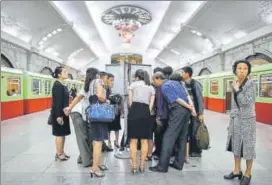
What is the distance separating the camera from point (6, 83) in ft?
35.3

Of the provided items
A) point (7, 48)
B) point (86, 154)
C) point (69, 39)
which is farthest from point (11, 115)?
point (69, 39)

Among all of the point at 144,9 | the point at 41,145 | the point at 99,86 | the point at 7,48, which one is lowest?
the point at 41,145

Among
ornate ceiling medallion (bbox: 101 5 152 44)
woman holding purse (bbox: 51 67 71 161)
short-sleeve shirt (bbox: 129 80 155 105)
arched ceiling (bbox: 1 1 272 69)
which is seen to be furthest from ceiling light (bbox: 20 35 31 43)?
short-sleeve shirt (bbox: 129 80 155 105)

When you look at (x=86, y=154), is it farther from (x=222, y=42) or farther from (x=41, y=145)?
(x=222, y=42)

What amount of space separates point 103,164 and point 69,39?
2005 centimetres

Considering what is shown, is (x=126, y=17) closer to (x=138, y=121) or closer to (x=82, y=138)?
(x=82, y=138)

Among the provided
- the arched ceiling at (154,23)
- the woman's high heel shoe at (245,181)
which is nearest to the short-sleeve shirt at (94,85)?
the woman's high heel shoe at (245,181)

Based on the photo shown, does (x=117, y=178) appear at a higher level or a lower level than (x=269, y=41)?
lower

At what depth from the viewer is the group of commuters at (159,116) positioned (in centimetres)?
334

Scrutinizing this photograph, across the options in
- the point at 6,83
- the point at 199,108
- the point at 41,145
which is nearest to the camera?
the point at 199,108

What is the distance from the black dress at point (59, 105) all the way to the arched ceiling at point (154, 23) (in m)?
8.31

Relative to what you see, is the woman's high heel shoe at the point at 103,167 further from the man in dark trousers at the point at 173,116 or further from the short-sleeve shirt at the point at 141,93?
the short-sleeve shirt at the point at 141,93

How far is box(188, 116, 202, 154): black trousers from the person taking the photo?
4602 millimetres

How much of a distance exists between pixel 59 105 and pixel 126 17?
1800cm
